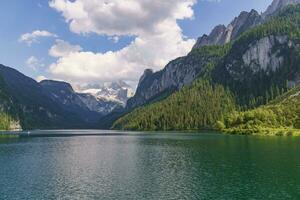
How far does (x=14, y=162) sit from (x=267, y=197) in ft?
226

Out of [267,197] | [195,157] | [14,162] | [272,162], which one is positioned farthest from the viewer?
[195,157]

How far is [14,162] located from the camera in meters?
98.0

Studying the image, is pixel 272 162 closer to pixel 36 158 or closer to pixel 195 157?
pixel 195 157

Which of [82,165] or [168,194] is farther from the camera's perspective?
[82,165]

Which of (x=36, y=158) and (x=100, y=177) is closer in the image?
(x=100, y=177)

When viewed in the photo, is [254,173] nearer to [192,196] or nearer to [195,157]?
[192,196]

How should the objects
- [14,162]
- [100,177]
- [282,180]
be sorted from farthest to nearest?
[14,162]
[100,177]
[282,180]

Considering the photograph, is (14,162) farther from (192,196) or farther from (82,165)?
(192,196)

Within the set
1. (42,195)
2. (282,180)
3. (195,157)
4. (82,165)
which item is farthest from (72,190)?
(195,157)

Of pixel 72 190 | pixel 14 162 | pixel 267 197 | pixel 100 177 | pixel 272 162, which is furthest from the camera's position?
pixel 14 162

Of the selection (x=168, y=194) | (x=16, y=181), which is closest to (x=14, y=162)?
(x=16, y=181)

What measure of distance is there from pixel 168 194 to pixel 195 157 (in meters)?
47.6

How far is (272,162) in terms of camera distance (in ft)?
294

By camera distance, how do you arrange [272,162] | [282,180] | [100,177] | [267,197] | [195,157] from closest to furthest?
[267,197]
[282,180]
[100,177]
[272,162]
[195,157]
